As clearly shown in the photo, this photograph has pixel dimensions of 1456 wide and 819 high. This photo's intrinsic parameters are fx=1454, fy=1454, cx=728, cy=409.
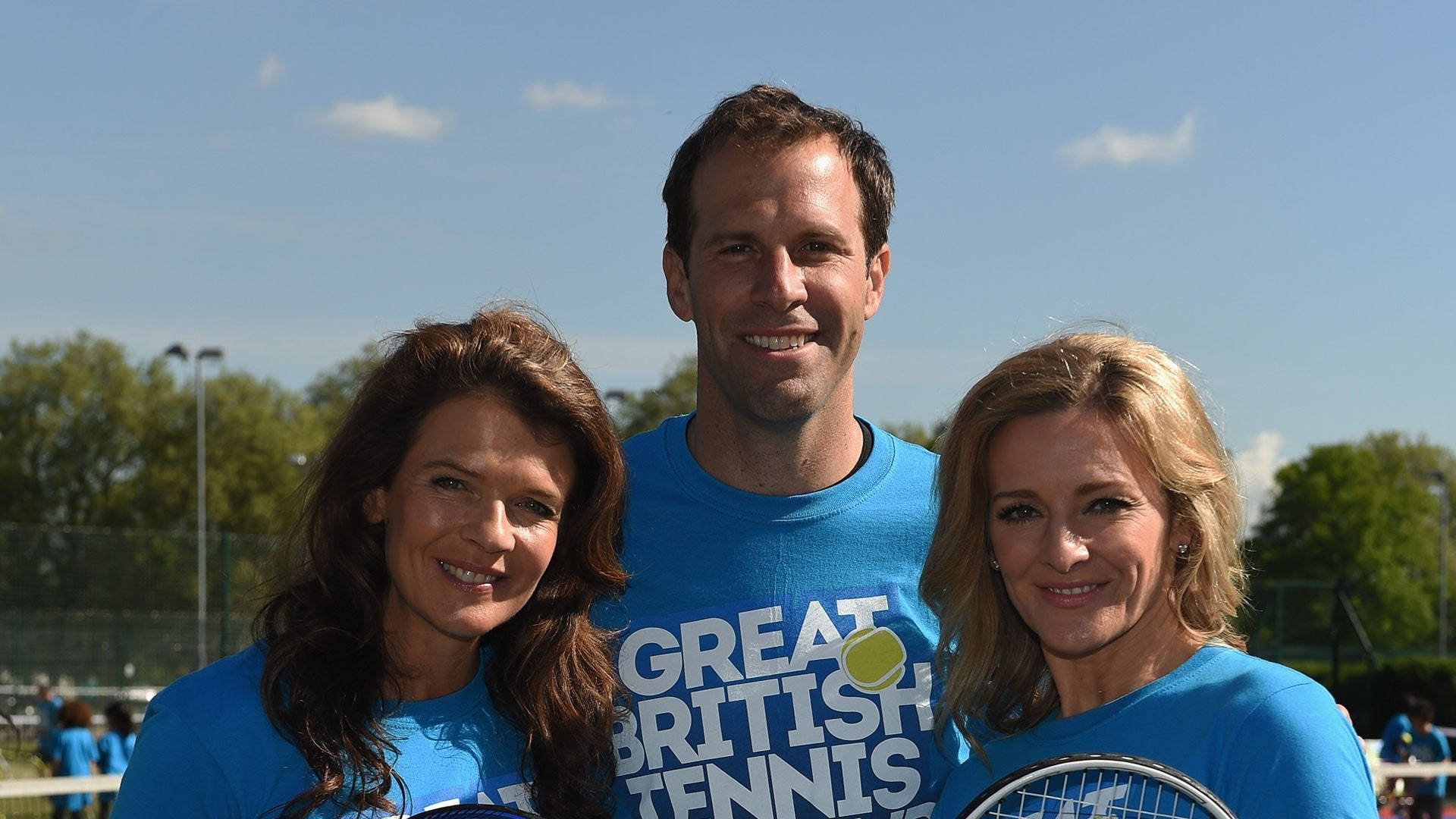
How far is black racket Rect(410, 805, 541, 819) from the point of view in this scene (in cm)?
261

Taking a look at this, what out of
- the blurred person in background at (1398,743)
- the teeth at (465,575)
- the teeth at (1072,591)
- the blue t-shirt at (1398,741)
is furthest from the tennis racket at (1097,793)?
the blue t-shirt at (1398,741)

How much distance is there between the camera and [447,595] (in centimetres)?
312

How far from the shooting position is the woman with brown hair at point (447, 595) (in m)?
2.96

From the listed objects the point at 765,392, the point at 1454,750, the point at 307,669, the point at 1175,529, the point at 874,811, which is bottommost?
the point at 1454,750

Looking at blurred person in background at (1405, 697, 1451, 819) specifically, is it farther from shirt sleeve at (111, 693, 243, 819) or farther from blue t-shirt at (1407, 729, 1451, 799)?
shirt sleeve at (111, 693, 243, 819)

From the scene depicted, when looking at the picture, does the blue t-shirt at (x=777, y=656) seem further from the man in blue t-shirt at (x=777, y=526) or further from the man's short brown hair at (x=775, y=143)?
the man's short brown hair at (x=775, y=143)

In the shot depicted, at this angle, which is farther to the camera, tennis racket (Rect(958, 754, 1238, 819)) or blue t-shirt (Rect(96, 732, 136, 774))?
blue t-shirt (Rect(96, 732, 136, 774))

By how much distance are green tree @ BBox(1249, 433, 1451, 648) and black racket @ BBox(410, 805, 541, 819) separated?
212 ft

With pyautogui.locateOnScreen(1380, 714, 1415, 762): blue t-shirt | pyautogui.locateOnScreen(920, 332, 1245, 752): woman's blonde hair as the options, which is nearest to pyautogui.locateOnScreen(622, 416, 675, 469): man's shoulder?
pyautogui.locateOnScreen(920, 332, 1245, 752): woman's blonde hair

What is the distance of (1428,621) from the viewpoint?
66.0 metres

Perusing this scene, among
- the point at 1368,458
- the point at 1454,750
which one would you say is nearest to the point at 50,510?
the point at 1454,750

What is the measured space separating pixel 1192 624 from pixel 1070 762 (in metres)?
0.59

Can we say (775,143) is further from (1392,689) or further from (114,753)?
(1392,689)

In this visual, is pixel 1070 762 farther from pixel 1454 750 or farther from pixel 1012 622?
pixel 1454 750
